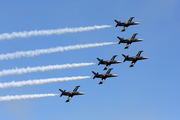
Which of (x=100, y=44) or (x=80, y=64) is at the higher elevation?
(x=100, y=44)

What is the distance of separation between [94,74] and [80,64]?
29.3 ft

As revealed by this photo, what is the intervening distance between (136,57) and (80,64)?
77.3 ft

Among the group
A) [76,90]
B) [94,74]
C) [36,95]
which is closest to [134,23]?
[94,74]

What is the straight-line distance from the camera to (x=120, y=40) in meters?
136

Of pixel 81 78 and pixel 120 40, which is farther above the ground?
pixel 120 40

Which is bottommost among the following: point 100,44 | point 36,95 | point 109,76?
point 36,95

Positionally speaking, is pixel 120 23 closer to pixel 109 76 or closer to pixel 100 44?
pixel 100 44

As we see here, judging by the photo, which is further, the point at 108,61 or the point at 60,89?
the point at 108,61

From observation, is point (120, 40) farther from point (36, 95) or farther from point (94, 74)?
point (36, 95)

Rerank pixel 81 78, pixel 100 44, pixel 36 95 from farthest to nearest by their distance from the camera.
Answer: pixel 100 44 < pixel 81 78 < pixel 36 95

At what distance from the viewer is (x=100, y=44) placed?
132000 millimetres

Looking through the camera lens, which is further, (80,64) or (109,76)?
(109,76)

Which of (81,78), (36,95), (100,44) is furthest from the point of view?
(100,44)

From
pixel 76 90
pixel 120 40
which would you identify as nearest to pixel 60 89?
pixel 76 90
